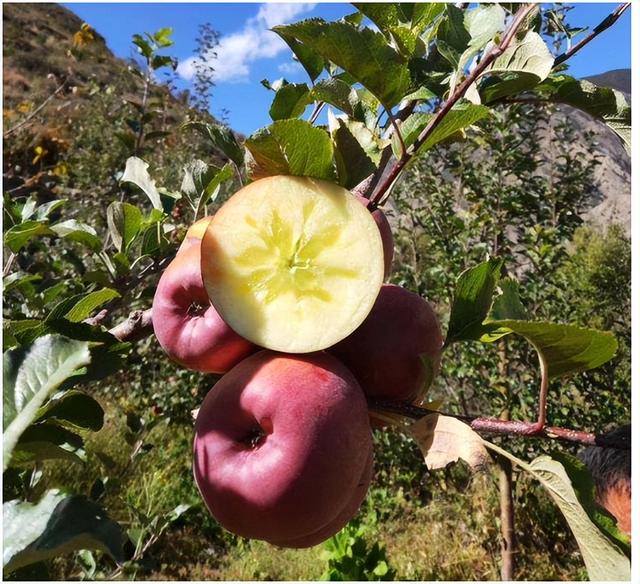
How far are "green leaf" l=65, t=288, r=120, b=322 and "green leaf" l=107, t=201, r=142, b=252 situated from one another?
21 cm

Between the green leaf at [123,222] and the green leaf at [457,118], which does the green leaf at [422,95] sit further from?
the green leaf at [123,222]

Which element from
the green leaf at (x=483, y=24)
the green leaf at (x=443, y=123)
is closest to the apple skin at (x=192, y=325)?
the green leaf at (x=443, y=123)

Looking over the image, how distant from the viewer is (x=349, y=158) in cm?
45

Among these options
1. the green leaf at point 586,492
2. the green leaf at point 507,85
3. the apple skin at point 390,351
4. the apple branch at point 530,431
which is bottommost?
the green leaf at point 586,492

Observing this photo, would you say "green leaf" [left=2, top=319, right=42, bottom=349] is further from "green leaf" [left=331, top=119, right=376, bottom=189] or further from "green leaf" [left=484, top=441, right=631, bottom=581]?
"green leaf" [left=484, top=441, right=631, bottom=581]

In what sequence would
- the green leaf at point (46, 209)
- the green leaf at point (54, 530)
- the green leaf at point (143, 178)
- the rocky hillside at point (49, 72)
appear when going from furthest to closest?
the rocky hillside at point (49, 72), the green leaf at point (46, 209), the green leaf at point (143, 178), the green leaf at point (54, 530)

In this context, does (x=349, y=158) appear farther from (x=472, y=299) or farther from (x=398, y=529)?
(x=398, y=529)

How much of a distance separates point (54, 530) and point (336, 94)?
381 millimetres

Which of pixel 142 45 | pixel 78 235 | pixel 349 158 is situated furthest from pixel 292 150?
pixel 142 45

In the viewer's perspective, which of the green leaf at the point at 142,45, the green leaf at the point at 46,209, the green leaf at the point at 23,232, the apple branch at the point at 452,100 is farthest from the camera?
the green leaf at the point at 142,45

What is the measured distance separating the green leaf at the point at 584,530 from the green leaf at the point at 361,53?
0.96 ft

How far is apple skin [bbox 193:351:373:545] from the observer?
1.39 feet

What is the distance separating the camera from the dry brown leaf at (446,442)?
1.35 ft

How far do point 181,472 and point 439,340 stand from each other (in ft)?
9.73
